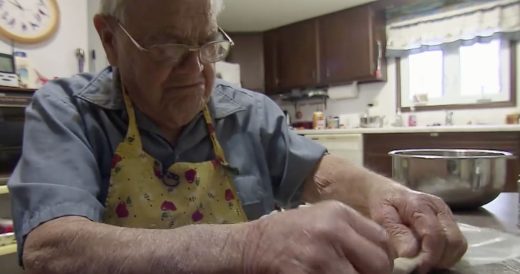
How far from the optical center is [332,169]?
87 centimetres

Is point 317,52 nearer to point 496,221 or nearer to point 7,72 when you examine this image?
point 7,72

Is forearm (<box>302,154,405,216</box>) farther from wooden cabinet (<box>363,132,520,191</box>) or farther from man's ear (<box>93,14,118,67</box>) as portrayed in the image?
wooden cabinet (<box>363,132,520,191</box>)

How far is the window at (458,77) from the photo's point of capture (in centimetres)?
301

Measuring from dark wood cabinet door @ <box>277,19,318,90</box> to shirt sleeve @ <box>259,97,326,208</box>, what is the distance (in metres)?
3.07

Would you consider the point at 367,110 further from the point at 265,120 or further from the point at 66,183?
the point at 66,183

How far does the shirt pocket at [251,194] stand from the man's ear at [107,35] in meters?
0.35

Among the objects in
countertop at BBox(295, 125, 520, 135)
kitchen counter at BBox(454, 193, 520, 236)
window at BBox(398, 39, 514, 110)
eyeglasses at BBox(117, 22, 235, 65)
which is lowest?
kitchen counter at BBox(454, 193, 520, 236)

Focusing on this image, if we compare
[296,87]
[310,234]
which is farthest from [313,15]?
[310,234]

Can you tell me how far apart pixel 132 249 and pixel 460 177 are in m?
0.65

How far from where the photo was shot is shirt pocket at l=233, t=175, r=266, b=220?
839 mm

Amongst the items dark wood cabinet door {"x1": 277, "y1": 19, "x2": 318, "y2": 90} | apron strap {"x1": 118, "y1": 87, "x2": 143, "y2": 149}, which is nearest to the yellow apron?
apron strap {"x1": 118, "y1": 87, "x2": 143, "y2": 149}

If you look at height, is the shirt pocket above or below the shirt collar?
below

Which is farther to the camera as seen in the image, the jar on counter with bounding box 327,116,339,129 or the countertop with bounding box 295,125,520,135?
the jar on counter with bounding box 327,116,339,129

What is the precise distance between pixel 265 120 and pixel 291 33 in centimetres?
340
